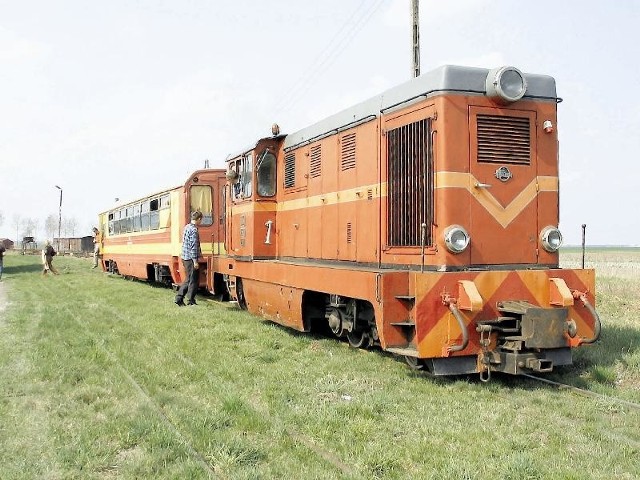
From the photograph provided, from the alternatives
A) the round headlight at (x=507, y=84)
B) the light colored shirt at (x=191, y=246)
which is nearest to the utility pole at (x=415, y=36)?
the light colored shirt at (x=191, y=246)

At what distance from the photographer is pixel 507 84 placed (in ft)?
20.2

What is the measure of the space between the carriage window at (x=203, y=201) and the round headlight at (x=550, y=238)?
9772 millimetres

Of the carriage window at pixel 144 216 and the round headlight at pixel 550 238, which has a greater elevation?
the carriage window at pixel 144 216

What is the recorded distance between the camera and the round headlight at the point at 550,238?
21.5 feet

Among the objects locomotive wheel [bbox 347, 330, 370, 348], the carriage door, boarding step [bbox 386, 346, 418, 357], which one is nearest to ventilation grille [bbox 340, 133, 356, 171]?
the carriage door

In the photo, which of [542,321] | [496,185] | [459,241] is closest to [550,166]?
[496,185]

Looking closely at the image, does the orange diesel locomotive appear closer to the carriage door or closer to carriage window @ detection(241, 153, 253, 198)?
the carriage door

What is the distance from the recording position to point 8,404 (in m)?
5.26

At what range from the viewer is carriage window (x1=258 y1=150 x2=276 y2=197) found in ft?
32.9

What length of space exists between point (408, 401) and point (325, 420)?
982mm

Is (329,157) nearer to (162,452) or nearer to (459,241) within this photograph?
(459,241)

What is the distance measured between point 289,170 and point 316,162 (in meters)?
1.07

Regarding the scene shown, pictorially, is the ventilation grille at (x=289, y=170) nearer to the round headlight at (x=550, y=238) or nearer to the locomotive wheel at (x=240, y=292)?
the locomotive wheel at (x=240, y=292)

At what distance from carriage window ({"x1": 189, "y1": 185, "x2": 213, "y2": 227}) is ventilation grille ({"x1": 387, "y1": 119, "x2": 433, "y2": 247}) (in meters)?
8.73
